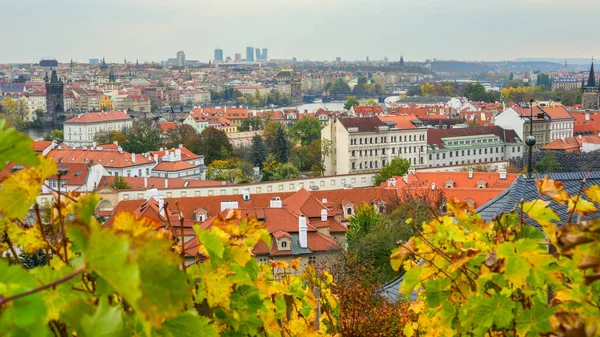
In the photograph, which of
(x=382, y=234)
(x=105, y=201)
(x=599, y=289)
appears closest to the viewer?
(x=599, y=289)

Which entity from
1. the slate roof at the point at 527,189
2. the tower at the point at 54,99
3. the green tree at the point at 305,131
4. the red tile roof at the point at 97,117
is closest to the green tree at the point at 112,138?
the red tile roof at the point at 97,117

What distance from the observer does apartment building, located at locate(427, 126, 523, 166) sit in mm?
47812

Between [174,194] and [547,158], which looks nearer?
[174,194]

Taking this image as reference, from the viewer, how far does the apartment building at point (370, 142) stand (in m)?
44.7

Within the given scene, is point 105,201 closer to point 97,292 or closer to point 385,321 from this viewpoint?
point 385,321

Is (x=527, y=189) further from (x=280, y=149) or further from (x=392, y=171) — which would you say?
(x=280, y=149)

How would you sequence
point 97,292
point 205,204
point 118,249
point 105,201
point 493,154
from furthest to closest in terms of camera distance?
point 493,154, point 105,201, point 205,204, point 97,292, point 118,249

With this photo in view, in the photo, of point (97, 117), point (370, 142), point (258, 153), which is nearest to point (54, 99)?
point (97, 117)

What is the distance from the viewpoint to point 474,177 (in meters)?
27.0

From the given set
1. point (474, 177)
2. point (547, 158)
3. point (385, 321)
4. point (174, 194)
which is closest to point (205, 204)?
point (174, 194)

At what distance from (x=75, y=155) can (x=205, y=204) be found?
1879 cm

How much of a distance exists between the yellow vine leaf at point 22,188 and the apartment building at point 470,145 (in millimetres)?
46375

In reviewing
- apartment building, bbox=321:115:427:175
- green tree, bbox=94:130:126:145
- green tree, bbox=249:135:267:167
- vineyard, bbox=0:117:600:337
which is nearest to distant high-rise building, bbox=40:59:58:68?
green tree, bbox=94:130:126:145

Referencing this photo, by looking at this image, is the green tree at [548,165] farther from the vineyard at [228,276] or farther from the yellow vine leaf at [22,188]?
the yellow vine leaf at [22,188]
